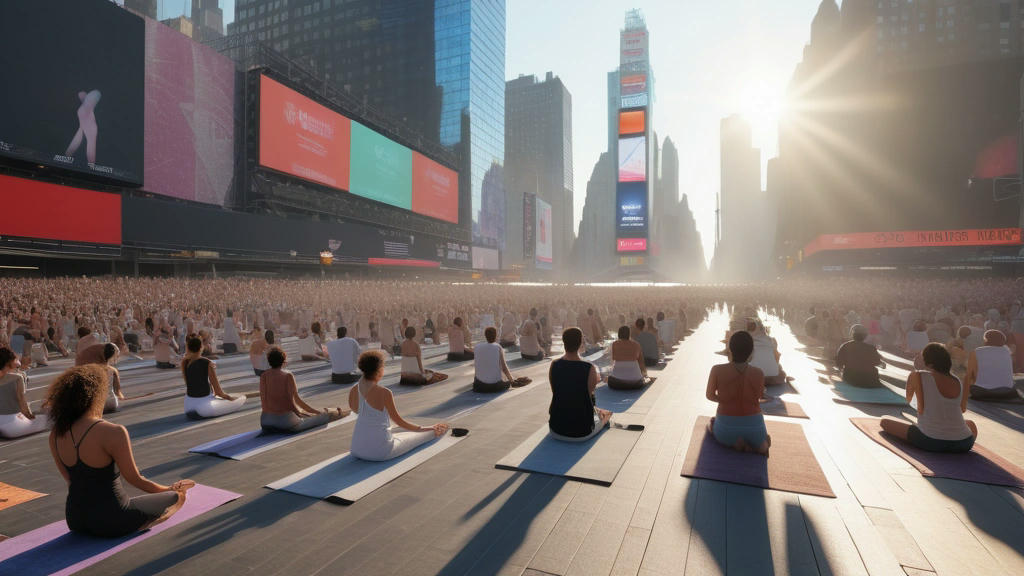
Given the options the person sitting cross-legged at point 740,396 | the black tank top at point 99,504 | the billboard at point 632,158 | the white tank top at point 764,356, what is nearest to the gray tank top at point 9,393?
the black tank top at point 99,504

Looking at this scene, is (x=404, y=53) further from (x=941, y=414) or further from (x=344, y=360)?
(x=941, y=414)

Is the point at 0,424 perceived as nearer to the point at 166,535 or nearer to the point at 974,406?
the point at 166,535

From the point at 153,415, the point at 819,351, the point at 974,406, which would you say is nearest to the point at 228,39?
the point at 153,415

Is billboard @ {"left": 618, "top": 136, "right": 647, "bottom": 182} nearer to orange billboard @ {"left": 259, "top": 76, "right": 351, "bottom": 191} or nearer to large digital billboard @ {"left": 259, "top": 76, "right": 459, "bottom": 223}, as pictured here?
large digital billboard @ {"left": 259, "top": 76, "right": 459, "bottom": 223}

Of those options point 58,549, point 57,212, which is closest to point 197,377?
point 58,549

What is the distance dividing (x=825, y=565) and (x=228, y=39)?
193 feet

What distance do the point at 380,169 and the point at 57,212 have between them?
32.5 m

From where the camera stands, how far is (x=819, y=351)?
14070 mm

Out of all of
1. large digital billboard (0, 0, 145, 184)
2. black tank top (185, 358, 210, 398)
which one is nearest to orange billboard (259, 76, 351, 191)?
large digital billboard (0, 0, 145, 184)

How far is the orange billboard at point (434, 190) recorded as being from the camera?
6662cm

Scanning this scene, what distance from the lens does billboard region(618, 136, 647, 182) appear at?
93.8 meters

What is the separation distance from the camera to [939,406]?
5.27m

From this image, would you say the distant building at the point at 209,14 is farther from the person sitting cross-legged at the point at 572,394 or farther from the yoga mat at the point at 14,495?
the person sitting cross-legged at the point at 572,394

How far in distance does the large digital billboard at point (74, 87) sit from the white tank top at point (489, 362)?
115 feet
